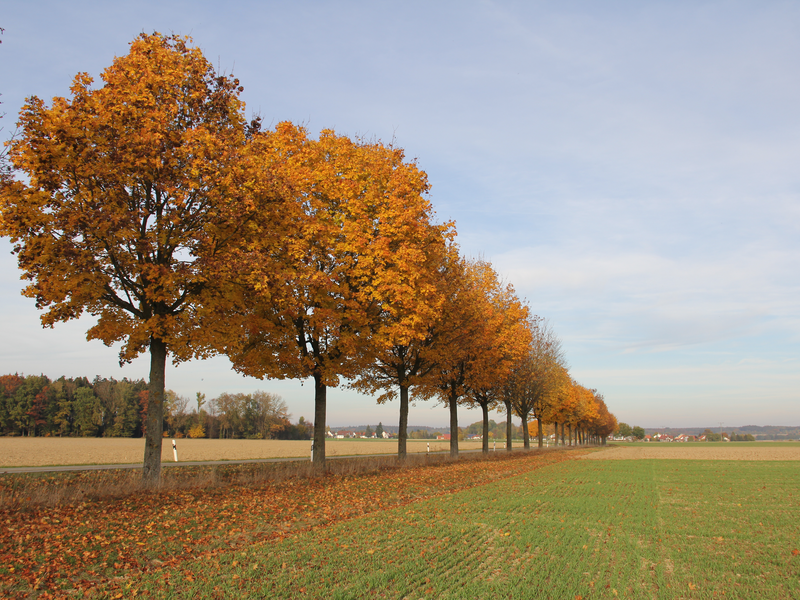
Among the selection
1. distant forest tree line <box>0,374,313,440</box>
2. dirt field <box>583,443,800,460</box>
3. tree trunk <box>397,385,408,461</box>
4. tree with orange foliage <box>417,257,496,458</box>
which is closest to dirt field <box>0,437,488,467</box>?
tree trunk <box>397,385,408,461</box>

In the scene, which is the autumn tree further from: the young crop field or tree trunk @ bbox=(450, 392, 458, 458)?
tree trunk @ bbox=(450, 392, 458, 458)

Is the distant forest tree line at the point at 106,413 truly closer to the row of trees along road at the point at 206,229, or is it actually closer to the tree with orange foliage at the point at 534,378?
the tree with orange foliage at the point at 534,378

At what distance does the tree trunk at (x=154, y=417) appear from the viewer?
14.1 m

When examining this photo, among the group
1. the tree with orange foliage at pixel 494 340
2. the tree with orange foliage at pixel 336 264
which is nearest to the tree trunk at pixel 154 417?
the tree with orange foliage at pixel 336 264

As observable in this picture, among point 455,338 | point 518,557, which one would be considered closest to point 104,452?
point 455,338

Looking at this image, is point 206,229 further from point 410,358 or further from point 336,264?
point 410,358

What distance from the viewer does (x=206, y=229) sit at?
14.6 metres

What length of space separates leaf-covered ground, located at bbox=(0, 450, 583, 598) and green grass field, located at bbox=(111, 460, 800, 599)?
2.04 feet

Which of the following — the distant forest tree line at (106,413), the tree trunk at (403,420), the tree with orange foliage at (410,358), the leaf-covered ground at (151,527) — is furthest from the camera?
the distant forest tree line at (106,413)

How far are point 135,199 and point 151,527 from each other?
8614 mm

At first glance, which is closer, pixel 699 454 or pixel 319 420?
pixel 319 420

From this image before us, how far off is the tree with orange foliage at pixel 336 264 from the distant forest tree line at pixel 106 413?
76489mm

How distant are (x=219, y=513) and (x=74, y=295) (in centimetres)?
657

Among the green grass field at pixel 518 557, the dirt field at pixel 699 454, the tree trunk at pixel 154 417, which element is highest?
the tree trunk at pixel 154 417
